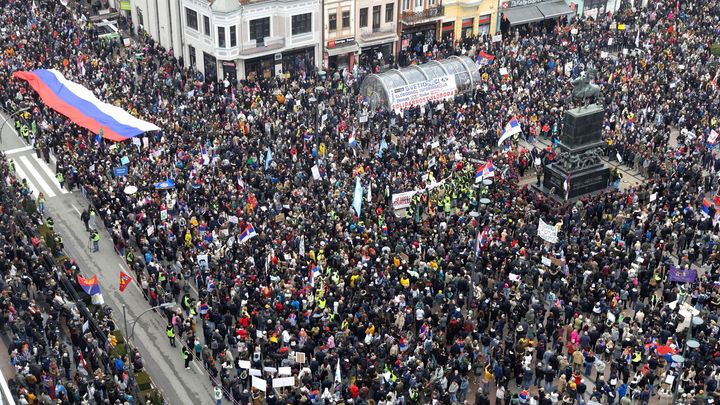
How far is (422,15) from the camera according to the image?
68.8 m

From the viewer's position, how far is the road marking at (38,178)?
50.4 m

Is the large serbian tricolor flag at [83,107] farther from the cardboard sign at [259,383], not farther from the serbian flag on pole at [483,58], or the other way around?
the serbian flag on pole at [483,58]

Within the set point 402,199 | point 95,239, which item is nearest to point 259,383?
point 402,199

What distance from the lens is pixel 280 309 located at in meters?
36.8

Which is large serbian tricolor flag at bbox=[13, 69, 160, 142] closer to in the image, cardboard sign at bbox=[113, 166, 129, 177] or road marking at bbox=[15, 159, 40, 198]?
cardboard sign at bbox=[113, 166, 129, 177]

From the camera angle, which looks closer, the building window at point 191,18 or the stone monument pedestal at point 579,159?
the stone monument pedestal at point 579,159

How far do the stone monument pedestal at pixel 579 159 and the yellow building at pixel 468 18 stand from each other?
2360 centimetres

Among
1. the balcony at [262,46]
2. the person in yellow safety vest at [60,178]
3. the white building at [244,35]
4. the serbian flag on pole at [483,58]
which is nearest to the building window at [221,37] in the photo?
the white building at [244,35]

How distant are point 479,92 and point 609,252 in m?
21.4

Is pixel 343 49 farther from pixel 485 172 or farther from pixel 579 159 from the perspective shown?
pixel 485 172

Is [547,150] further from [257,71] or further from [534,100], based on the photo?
[257,71]

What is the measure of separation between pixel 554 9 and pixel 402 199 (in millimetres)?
36752

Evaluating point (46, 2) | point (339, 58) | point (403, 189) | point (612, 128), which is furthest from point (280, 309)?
point (46, 2)

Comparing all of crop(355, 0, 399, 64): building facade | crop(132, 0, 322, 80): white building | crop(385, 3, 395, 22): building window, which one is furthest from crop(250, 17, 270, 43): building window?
crop(385, 3, 395, 22): building window
